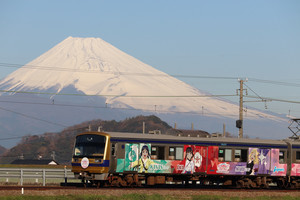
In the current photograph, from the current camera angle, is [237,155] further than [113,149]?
Yes

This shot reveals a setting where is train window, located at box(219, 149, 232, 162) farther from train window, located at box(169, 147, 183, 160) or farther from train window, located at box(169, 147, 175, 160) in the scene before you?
train window, located at box(169, 147, 175, 160)

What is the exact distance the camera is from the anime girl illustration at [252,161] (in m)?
47.2

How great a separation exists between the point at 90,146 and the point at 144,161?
13.1 feet

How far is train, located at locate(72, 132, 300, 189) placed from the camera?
41.4 m

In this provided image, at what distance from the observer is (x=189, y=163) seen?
45156 mm

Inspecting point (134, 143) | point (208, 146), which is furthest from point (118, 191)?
point (208, 146)

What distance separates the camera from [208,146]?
151 feet

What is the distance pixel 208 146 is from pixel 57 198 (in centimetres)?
1589

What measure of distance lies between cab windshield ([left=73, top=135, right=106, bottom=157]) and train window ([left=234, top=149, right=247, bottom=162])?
35.4 feet

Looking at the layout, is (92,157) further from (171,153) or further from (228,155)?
(228,155)

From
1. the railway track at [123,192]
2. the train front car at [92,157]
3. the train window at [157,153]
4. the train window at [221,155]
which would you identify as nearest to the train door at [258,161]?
the train window at [221,155]

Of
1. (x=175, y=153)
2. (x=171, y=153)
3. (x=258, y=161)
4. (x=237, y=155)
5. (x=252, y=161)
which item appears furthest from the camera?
(x=258, y=161)

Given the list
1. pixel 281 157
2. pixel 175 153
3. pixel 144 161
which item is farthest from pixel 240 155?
pixel 144 161

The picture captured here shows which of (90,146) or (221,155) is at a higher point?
(90,146)
